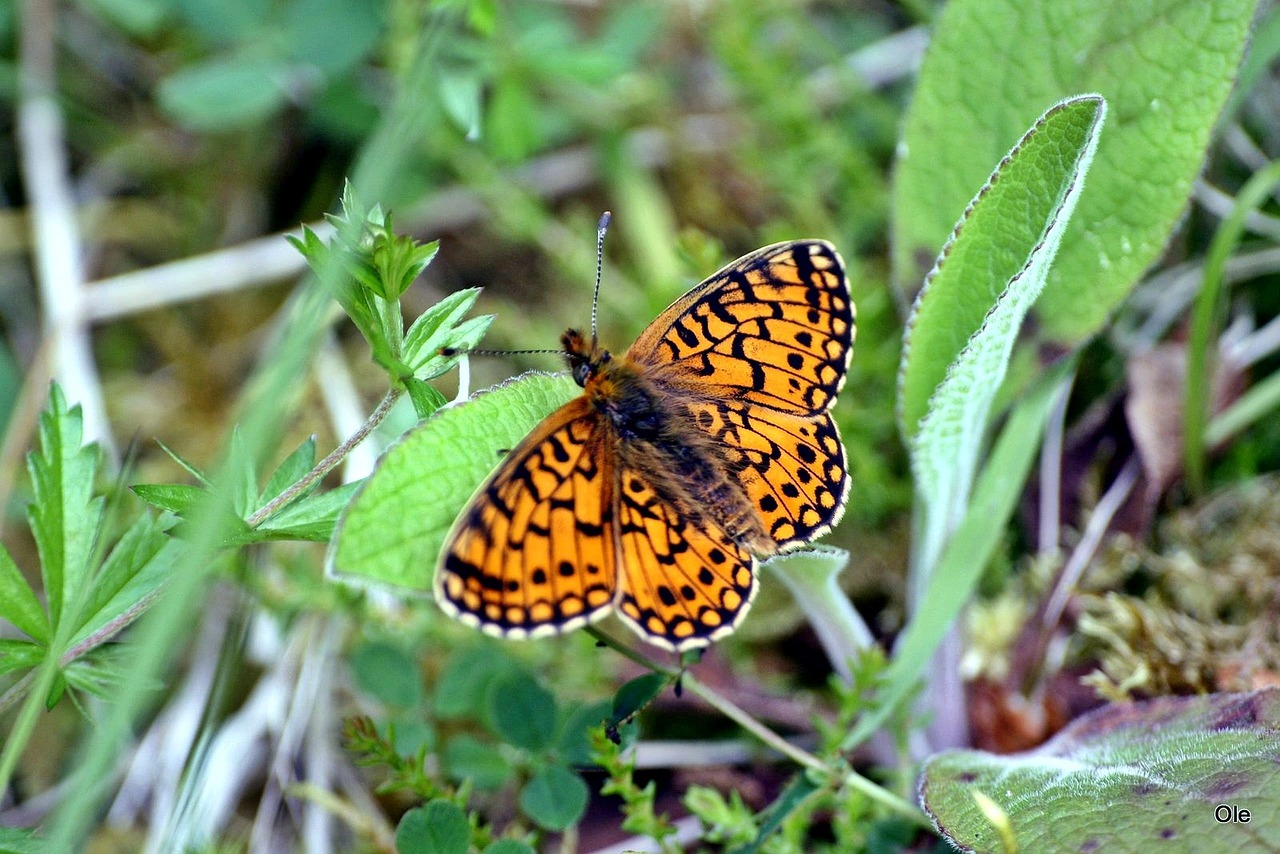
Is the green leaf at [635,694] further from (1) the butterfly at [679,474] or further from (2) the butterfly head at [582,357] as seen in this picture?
(2) the butterfly head at [582,357]

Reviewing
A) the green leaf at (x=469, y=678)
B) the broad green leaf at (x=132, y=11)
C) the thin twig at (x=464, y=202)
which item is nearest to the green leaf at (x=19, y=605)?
the green leaf at (x=469, y=678)

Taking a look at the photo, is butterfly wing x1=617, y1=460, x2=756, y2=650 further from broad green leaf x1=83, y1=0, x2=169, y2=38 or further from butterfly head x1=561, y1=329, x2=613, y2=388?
broad green leaf x1=83, y1=0, x2=169, y2=38

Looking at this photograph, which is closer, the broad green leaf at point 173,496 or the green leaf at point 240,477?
the green leaf at point 240,477

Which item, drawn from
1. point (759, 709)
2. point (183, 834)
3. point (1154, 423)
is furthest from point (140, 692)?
point (1154, 423)

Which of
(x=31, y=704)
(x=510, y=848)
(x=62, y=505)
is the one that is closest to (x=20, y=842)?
(x=31, y=704)

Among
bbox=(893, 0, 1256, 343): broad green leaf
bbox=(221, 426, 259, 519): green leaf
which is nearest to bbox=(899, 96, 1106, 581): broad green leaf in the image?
bbox=(893, 0, 1256, 343): broad green leaf

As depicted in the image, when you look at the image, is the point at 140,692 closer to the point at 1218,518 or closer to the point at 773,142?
the point at 1218,518

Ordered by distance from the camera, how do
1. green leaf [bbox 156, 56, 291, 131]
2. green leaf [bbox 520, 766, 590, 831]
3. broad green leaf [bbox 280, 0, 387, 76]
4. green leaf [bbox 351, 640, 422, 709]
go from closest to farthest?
green leaf [bbox 520, 766, 590, 831] < green leaf [bbox 351, 640, 422, 709] < green leaf [bbox 156, 56, 291, 131] < broad green leaf [bbox 280, 0, 387, 76]
